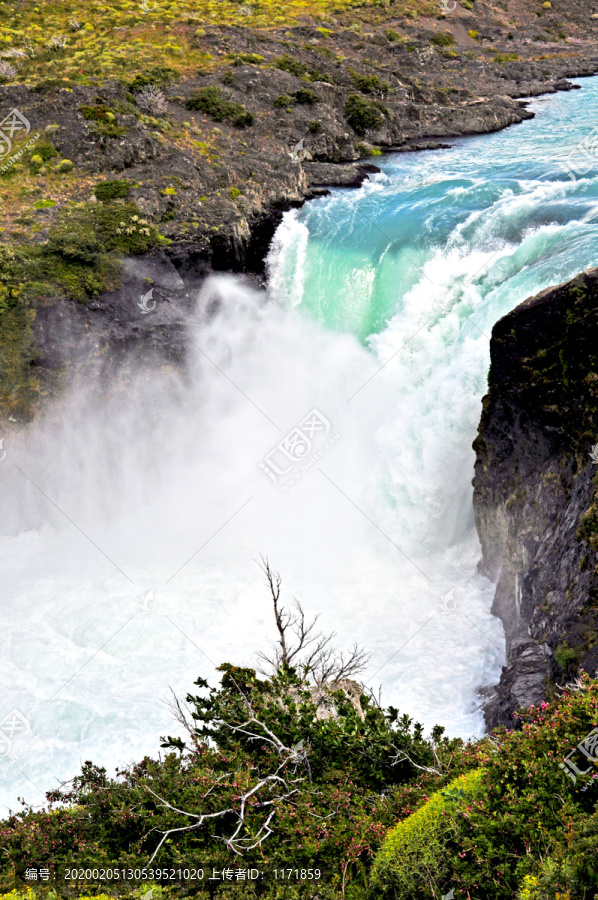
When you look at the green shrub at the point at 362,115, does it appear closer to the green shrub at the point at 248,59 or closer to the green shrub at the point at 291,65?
the green shrub at the point at 291,65

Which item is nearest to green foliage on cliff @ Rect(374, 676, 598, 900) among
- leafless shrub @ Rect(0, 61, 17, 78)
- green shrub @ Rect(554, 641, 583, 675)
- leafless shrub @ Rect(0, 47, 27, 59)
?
green shrub @ Rect(554, 641, 583, 675)

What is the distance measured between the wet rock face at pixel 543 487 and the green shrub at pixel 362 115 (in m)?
25.2

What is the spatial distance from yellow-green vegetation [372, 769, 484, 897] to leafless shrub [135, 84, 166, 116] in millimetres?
33771

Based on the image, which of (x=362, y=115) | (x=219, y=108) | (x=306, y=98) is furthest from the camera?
(x=362, y=115)

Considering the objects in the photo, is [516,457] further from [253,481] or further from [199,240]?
[199,240]

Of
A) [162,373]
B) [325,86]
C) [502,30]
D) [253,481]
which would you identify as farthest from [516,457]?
[502,30]

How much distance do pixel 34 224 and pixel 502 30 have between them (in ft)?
142

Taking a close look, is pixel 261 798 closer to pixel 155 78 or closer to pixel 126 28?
pixel 155 78

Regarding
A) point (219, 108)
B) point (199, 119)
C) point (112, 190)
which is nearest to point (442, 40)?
point (219, 108)

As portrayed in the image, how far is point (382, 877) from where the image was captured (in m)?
8.61

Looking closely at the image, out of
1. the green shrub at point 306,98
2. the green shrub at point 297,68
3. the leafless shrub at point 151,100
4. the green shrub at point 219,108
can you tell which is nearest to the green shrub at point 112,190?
the leafless shrub at point 151,100

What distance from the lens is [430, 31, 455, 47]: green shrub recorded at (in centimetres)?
4809

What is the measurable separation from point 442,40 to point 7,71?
29.7 m

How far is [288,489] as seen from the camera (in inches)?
949
